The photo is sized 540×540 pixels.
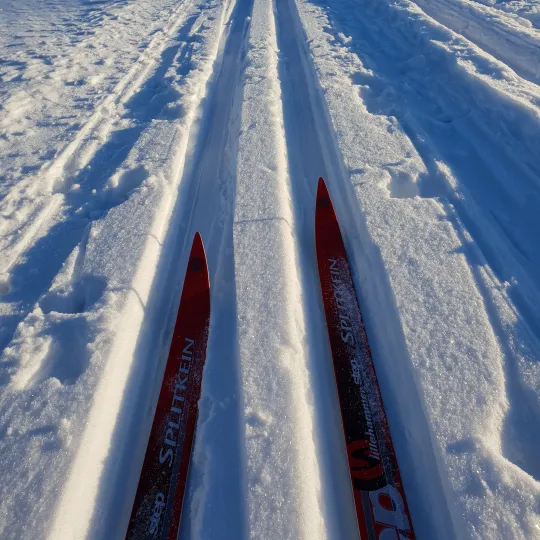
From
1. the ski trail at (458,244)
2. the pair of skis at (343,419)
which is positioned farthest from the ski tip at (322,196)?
the pair of skis at (343,419)

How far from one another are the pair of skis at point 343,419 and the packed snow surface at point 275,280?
0.08 meters

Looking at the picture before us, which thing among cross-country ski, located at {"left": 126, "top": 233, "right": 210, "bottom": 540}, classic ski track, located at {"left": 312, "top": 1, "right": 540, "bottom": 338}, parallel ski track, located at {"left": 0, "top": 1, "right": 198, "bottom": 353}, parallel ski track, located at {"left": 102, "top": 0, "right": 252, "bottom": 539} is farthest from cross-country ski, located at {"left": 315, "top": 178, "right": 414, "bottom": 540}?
parallel ski track, located at {"left": 0, "top": 1, "right": 198, "bottom": 353}

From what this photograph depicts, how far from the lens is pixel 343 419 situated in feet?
7.16

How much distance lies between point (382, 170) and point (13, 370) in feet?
11.8

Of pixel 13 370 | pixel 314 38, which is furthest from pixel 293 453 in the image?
pixel 314 38

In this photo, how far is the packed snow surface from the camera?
1934 mm

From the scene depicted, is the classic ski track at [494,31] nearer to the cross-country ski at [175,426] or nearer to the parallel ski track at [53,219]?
the cross-country ski at [175,426]

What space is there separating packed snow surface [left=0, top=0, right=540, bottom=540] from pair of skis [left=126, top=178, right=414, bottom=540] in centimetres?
8

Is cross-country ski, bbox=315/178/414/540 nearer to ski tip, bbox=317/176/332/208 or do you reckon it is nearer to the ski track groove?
ski tip, bbox=317/176/332/208

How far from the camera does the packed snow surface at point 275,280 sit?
6.34 feet

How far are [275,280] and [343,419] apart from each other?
1135 mm

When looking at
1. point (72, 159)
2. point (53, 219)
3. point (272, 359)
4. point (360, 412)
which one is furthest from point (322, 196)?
point (72, 159)

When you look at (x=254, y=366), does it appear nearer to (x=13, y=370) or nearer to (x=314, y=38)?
(x=13, y=370)

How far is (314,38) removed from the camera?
22.6 feet
